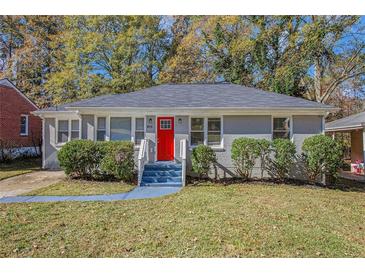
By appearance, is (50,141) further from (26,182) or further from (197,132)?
(197,132)

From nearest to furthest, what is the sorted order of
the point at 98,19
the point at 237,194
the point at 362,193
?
1. the point at 237,194
2. the point at 362,193
3. the point at 98,19

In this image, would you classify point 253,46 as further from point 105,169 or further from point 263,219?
point 263,219

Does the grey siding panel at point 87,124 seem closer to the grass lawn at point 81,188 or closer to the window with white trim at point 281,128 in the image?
the grass lawn at point 81,188

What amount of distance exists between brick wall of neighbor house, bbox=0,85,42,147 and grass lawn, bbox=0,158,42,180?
1.75m

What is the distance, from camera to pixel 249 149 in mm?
9719

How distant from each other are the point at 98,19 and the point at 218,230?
2074 cm

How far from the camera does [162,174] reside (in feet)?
32.3

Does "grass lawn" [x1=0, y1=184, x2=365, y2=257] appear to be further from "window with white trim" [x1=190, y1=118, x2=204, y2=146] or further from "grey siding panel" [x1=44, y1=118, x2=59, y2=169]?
"grey siding panel" [x1=44, y1=118, x2=59, y2=169]

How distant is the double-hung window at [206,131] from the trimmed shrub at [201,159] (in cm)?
80

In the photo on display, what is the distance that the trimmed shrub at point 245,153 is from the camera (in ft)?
31.8

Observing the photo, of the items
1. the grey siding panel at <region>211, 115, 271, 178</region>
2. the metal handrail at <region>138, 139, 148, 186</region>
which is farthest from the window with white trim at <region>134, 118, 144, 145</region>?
the grey siding panel at <region>211, 115, 271, 178</region>

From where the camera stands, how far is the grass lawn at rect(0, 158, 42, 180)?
11.9m
